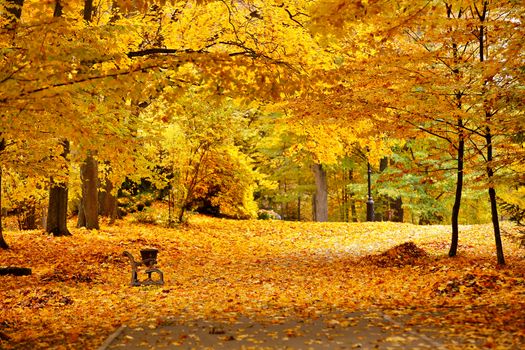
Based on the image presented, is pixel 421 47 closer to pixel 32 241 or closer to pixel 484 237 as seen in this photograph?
pixel 484 237

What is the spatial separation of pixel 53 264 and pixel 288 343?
860 cm

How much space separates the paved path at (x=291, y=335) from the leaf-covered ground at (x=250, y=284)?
356 millimetres

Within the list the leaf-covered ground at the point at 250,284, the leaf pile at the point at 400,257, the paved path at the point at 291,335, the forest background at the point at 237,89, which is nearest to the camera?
the paved path at the point at 291,335

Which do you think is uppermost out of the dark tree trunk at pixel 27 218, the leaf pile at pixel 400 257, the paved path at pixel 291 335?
the dark tree trunk at pixel 27 218

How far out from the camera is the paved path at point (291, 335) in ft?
20.6

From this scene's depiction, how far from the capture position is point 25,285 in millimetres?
11312

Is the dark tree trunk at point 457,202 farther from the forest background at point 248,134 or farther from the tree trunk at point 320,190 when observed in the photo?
the tree trunk at point 320,190

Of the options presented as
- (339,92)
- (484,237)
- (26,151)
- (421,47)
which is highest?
(421,47)

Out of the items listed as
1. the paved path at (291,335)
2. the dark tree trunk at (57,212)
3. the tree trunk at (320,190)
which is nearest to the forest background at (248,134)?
the dark tree trunk at (57,212)

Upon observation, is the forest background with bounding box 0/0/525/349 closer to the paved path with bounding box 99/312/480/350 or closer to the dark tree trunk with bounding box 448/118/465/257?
the dark tree trunk with bounding box 448/118/465/257

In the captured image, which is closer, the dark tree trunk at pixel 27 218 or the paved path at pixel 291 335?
the paved path at pixel 291 335

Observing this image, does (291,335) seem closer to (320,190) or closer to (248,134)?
(248,134)

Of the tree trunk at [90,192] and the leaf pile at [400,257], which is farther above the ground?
the tree trunk at [90,192]

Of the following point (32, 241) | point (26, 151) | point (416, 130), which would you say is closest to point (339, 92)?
point (416, 130)
